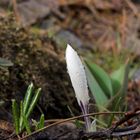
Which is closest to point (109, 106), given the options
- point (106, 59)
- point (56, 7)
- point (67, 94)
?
point (67, 94)

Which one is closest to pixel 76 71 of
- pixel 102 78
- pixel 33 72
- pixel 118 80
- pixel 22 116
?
pixel 22 116

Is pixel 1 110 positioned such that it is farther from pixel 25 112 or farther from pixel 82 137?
pixel 82 137

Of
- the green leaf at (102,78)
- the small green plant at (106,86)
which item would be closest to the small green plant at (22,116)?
the small green plant at (106,86)

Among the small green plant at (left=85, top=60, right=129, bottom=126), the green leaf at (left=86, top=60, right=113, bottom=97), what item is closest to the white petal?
the small green plant at (left=85, top=60, right=129, bottom=126)

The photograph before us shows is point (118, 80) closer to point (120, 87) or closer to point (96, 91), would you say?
point (120, 87)

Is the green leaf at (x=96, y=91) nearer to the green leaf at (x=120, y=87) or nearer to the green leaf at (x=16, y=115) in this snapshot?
the green leaf at (x=120, y=87)
